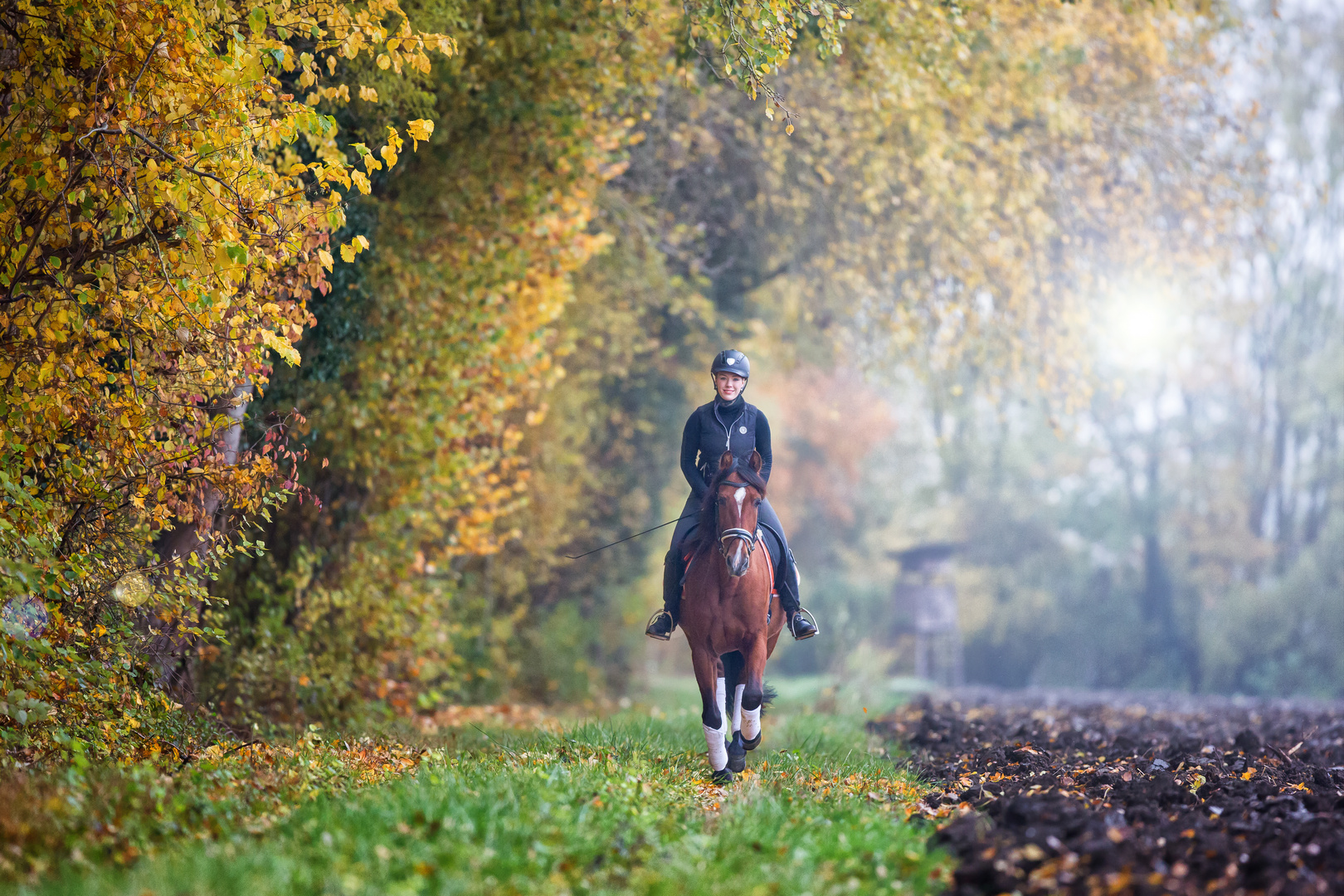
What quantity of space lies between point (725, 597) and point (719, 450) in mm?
1178

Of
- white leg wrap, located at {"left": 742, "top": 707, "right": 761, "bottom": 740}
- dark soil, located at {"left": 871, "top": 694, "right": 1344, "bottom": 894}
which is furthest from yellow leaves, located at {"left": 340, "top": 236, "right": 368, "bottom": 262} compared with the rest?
dark soil, located at {"left": 871, "top": 694, "right": 1344, "bottom": 894}

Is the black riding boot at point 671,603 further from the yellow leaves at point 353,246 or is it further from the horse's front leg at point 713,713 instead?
the yellow leaves at point 353,246

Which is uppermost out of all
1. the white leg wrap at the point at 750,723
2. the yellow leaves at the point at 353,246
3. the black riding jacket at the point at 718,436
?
the yellow leaves at the point at 353,246

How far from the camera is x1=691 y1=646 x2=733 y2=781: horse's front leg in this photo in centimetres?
791

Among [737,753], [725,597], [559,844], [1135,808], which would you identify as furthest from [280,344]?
[1135,808]

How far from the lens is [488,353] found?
11406mm

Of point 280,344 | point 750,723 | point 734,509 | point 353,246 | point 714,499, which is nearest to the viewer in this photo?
point 280,344

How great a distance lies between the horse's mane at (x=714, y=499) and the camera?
7762mm

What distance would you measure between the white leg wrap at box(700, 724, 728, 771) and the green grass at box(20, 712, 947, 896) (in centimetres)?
65

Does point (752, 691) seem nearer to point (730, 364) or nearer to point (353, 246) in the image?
point (730, 364)

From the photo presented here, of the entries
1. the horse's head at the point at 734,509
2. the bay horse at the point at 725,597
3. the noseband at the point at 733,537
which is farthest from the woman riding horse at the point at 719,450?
the noseband at the point at 733,537

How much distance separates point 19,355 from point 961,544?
30.8 metres

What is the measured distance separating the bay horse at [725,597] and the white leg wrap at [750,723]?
0.16m

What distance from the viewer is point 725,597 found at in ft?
26.1
